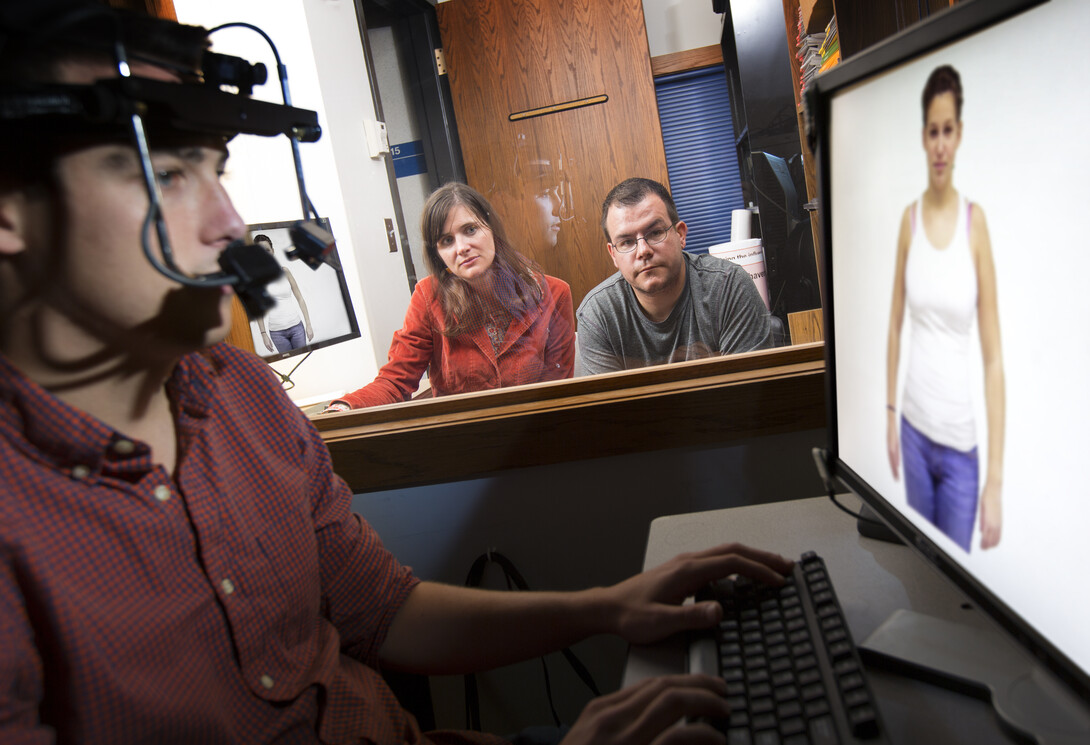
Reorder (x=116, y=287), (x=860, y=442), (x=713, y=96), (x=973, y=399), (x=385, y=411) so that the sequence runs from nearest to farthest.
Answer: (x=973, y=399)
(x=116, y=287)
(x=860, y=442)
(x=385, y=411)
(x=713, y=96)

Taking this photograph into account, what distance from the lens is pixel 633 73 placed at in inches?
65.3

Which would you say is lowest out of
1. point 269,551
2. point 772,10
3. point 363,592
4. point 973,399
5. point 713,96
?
point 363,592

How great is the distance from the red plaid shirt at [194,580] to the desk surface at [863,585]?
326 millimetres

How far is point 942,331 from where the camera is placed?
1.62 feet

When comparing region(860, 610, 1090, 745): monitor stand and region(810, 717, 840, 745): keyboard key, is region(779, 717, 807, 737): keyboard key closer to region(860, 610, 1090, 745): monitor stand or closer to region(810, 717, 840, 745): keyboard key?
region(810, 717, 840, 745): keyboard key

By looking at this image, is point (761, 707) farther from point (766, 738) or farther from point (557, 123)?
point (557, 123)

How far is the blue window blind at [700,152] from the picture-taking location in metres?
1.63

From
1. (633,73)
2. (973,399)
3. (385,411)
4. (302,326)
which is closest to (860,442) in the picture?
Answer: (973,399)

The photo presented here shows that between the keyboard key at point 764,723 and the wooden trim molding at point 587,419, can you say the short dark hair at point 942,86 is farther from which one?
the wooden trim molding at point 587,419

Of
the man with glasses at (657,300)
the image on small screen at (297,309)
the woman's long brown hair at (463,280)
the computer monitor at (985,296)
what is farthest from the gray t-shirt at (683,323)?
the computer monitor at (985,296)

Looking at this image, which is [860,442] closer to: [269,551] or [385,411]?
[269,551]

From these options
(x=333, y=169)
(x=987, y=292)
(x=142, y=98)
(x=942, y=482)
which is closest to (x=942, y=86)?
(x=987, y=292)

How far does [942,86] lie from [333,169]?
1.52 metres

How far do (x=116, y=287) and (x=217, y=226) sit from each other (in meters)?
0.10
